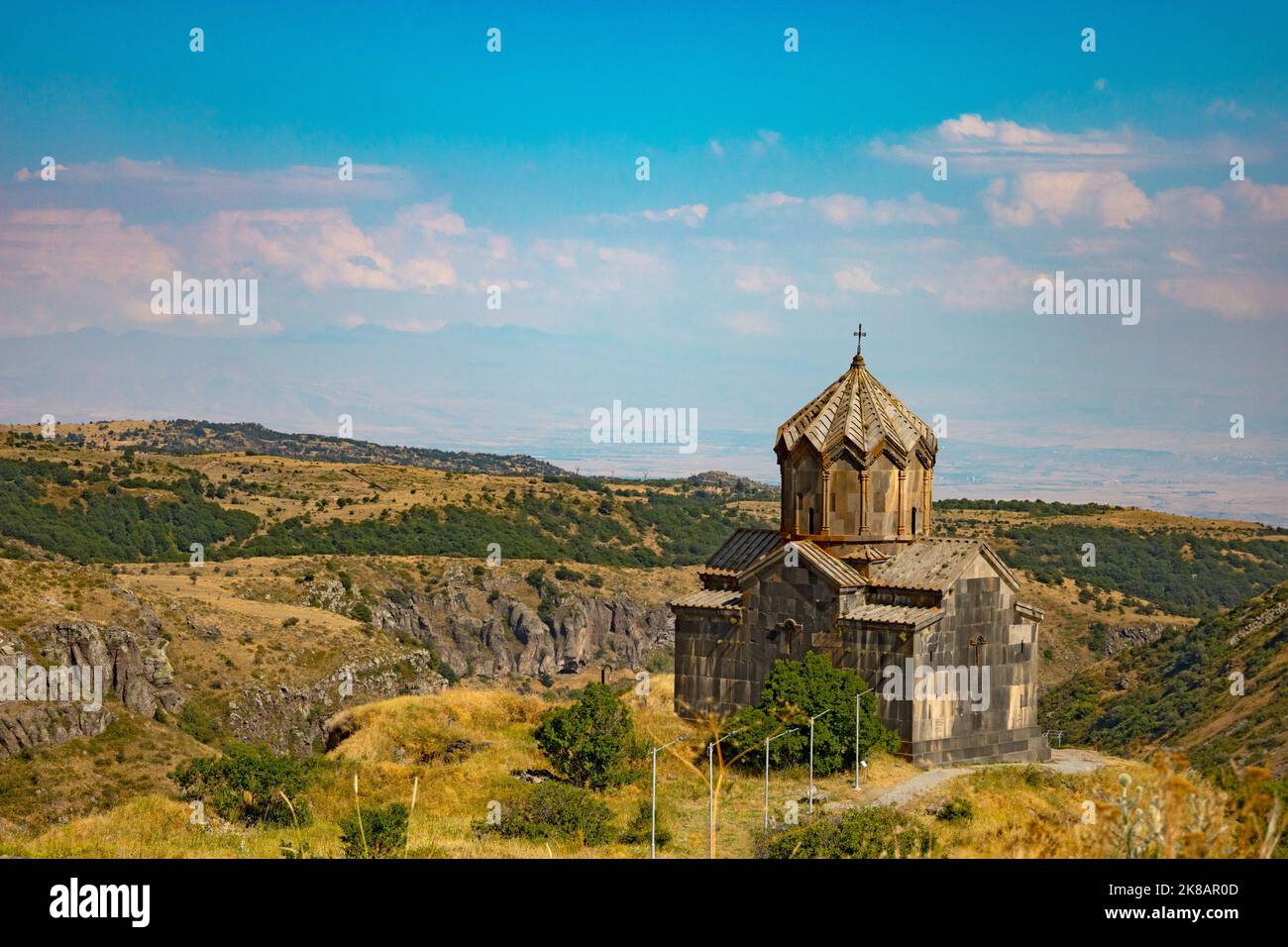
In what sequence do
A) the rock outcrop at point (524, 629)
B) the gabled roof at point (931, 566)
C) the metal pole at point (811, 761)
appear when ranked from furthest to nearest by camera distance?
the rock outcrop at point (524, 629)
the gabled roof at point (931, 566)
the metal pole at point (811, 761)

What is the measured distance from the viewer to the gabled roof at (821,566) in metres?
31.4

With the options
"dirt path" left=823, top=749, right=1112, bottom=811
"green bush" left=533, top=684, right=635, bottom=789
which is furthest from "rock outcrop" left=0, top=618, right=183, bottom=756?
"dirt path" left=823, top=749, right=1112, bottom=811

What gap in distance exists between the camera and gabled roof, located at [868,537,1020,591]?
31.0m

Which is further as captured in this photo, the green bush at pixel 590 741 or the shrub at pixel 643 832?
the green bush at pixel 590 741

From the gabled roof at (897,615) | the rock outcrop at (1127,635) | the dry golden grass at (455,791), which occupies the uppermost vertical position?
the gabled roof at (897,615)

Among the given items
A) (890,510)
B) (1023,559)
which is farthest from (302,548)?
(890,510)

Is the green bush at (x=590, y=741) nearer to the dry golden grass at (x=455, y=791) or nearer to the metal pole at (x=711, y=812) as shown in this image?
the dry golden grass at (x=455, y=791)

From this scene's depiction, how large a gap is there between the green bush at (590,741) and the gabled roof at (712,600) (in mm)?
4244

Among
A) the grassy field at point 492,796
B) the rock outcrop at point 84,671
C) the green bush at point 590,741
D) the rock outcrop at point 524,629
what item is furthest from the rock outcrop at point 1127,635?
the green bush at point 590,741

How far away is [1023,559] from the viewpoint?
95.9 metres

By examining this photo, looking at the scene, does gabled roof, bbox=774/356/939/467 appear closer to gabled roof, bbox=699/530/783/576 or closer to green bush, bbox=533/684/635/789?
gabled roof, bbox=699/530/783/576

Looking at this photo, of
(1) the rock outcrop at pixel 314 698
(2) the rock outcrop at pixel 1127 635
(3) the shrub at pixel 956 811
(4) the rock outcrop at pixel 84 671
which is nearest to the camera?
(3) the shrub at pixel 956 811
